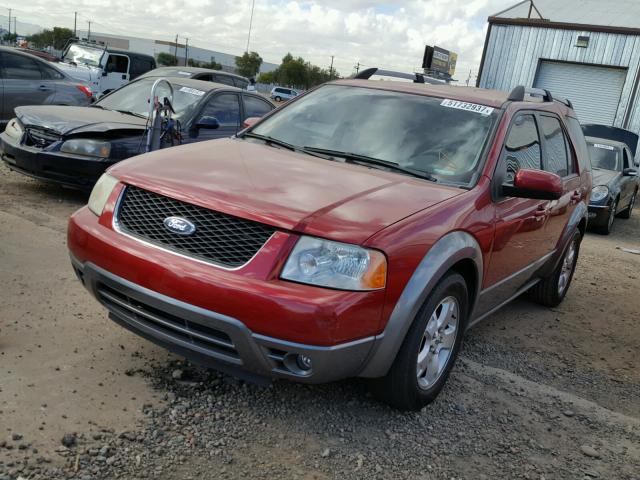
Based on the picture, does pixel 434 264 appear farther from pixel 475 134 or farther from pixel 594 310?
pixel 594 310

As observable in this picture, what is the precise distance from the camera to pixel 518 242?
156 inches

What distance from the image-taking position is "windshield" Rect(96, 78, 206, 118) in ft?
24.3

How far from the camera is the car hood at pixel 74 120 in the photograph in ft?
21.6

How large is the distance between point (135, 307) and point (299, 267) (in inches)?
33.6

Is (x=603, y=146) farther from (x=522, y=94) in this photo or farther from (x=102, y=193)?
(x=102, y=193)

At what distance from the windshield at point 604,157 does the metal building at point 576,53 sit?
339 inches

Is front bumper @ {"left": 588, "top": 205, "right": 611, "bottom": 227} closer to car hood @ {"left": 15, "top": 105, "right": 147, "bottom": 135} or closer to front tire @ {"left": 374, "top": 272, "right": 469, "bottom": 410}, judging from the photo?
car hood @ {"left": 15, "top": 105, "right": 147, "bottom": 135}

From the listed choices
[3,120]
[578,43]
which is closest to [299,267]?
[3,120]

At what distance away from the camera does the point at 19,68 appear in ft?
31.4

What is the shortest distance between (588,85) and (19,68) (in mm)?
16522

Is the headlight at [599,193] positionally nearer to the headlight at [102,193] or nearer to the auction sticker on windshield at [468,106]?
the auction sticker on windshield at [468,106]

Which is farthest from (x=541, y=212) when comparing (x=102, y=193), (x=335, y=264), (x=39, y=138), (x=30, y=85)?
(x=30, y=85)

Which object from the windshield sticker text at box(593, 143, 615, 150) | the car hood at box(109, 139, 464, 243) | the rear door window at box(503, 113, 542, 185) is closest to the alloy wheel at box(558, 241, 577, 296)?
the rear door window at box(503, 113, 542, 185)

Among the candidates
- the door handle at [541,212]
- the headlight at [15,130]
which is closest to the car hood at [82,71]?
the headlight at [15,130]
